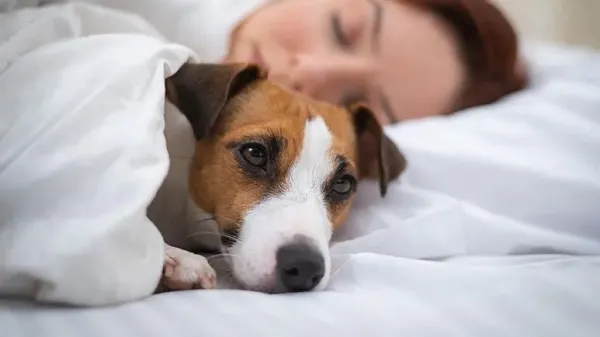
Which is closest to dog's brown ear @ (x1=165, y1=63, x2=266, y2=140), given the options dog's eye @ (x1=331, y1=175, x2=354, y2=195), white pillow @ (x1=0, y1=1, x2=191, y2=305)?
white pillow @ (x1=0, y1=1, x2=191, y2=305)

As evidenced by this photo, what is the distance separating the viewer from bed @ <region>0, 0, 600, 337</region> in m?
0.79

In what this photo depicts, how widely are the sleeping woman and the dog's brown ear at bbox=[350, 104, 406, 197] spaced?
20cm

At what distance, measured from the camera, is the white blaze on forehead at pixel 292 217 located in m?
0.97

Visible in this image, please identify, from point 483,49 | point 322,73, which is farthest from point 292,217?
point 483,49

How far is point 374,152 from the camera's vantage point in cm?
144

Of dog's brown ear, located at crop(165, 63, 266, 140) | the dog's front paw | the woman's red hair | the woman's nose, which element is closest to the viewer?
the dog's front paw

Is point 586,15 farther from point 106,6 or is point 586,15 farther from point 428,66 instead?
point 106,6

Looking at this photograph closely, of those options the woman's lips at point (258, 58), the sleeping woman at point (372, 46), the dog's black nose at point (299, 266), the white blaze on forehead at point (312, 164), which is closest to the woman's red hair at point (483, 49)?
the sleeping woman at point (372, 46)

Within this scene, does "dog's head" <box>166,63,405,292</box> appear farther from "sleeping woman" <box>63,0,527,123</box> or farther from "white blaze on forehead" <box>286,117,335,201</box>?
"sleeping woman" <box>63,0,527,123</box>

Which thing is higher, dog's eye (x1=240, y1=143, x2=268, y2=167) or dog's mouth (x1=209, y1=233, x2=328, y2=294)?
dog's eye (x1=240, y1=143, x2=268, y2=167)

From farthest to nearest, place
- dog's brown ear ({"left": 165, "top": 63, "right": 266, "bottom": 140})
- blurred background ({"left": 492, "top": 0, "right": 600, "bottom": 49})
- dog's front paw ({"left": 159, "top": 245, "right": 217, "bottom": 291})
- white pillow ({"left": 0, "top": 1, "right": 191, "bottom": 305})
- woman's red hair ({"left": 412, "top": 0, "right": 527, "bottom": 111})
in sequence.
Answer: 1. blurred background ({"left": 492, "top": 0, "right": 600, "bottom": 49})
2. woman's red hair ({"left": 412, "top": 0, "right": 527, "bottom": 111})
3. dog's brown ear ({"left": 165, "top": 63, "right": 266, "bottom": 140})
4. dog's front paw ({"left": 159, "top": 245, "right": 217, "bottom": 291})
5. white pillow ({"left": 0, "top": 1, "right": 191, "bottom": 305})

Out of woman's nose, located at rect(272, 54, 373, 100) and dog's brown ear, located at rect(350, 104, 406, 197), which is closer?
dog's brown ear, located at rect(350, 104, 406, 197)

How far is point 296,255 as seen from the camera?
0.96 m

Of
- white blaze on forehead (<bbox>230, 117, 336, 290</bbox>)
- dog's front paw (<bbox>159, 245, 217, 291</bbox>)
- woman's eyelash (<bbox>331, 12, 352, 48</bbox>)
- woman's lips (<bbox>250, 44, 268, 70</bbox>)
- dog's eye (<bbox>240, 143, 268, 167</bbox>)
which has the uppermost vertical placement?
woman's eyelash (<bbox>331, 12, 352, 48</bbox>)
